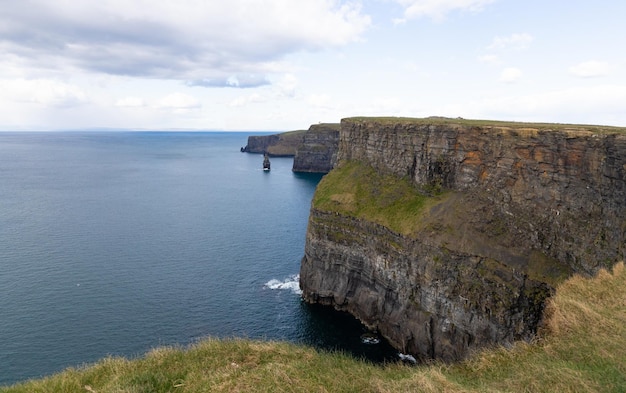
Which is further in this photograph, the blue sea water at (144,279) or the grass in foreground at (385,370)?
the blue sea water at (144,279)

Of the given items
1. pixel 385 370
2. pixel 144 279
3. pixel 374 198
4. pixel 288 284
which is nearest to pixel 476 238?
pixel 374 198

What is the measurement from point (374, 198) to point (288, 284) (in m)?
19.7

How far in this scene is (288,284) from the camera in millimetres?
66688

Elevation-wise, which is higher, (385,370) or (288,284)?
(385,370)

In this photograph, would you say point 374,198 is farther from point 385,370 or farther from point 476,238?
point 385,370

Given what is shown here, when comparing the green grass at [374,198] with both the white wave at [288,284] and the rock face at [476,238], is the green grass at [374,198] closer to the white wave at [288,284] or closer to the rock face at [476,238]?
the rock face at [476,238]

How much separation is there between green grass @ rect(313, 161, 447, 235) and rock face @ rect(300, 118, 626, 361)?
1189 millimetres

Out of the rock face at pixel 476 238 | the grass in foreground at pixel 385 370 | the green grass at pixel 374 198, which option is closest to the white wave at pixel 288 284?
the rock face at pixel 476 238

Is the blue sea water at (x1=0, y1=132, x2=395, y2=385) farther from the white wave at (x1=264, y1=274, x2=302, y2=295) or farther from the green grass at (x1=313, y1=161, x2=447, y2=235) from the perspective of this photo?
the green grass at (x1=313, y1=161, x2=447, y2=235)

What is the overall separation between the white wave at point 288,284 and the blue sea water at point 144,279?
323 millimetres

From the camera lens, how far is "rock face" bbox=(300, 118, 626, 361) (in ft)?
125

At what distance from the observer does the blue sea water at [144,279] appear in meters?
49.4

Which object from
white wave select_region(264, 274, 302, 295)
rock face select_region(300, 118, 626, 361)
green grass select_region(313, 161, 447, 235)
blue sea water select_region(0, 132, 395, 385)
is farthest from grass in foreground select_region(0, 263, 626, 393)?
white wave select_region(264, 274, 302, 295)

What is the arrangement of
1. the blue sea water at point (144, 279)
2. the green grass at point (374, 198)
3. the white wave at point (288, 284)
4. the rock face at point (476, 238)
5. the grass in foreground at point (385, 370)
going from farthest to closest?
the white wave at point (288, 284) < the green grass at point (374, 198) < the blue sea water at point (144, 279) < the rock face at point (476, 238) < the grass in foreground at point (385, 370)
